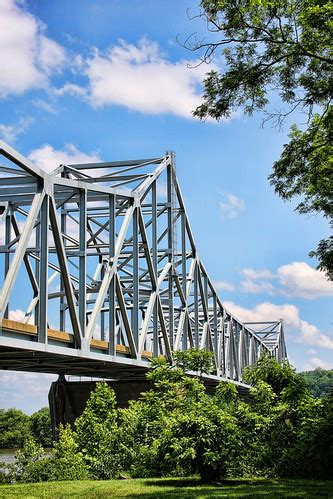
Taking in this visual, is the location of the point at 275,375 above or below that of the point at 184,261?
below

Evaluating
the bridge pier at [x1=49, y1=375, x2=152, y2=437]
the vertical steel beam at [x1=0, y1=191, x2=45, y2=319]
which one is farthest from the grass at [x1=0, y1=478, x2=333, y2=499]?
the bridge pier at [x1=49, y1=375, x2=152, y2=437]

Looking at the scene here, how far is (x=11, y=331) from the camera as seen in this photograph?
19016mm

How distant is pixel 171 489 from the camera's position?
57.1 ft

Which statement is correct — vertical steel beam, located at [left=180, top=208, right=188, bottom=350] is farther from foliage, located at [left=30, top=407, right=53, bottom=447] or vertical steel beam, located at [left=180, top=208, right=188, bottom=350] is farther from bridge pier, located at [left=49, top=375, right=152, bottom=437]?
foliage, located at [left=30, top=407, right=53, bottom=447]

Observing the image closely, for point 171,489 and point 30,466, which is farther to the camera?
point 30,466

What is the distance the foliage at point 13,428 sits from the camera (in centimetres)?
7656

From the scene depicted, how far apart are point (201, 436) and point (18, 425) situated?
69.5 m

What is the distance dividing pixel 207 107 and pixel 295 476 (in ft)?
33.9

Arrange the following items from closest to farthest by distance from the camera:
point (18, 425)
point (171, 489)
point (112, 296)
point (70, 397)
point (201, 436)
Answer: point (171, 489) < point (201, 436) < point (112, 296) < point (70, 397) < point (18, 425)

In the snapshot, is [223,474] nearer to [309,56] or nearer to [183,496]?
[183,496]

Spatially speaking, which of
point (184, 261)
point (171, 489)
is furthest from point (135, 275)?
point (184, 261)

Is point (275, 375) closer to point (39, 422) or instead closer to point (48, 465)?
point (48, 465)

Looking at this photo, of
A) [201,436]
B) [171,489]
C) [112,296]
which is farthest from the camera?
[112,296]

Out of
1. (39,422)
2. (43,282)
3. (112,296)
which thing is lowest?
(43,282)
